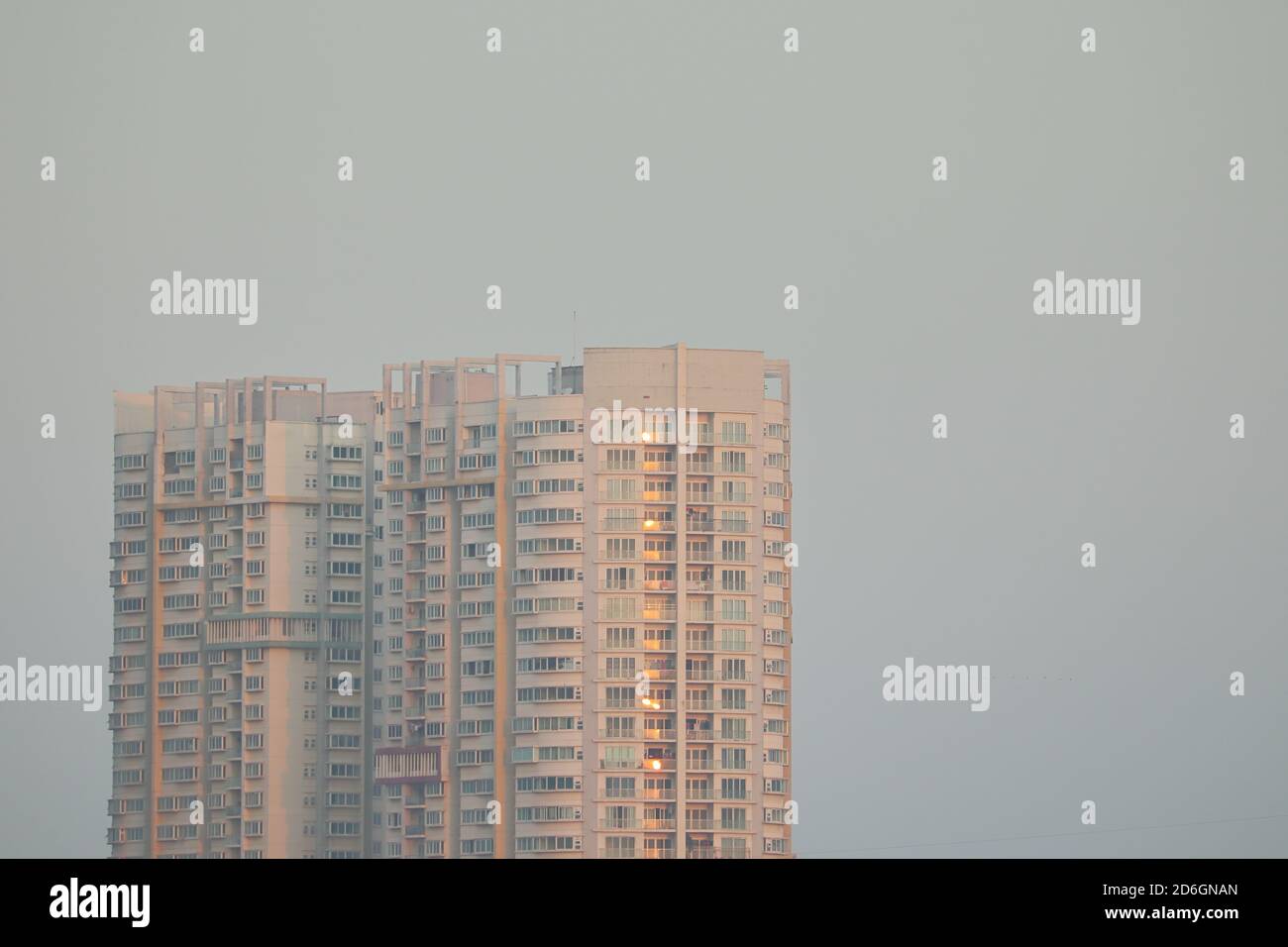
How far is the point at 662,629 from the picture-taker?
334ft

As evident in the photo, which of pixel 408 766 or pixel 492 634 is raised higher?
pixel 492 634

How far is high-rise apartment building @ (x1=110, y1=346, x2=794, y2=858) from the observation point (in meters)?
101

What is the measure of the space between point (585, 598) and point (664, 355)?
10.1 m

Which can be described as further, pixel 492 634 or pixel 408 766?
pixel 408 766

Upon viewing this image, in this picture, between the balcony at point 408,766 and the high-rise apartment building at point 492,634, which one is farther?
the balcony at point 408,766

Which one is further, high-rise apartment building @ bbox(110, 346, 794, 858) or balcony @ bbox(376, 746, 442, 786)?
balcony @ bbox(376, 746, 442, 786)

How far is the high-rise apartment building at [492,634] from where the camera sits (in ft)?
332

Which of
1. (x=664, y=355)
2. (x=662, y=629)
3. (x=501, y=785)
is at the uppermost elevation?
(x=664, y=355)

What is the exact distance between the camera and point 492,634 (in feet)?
337
